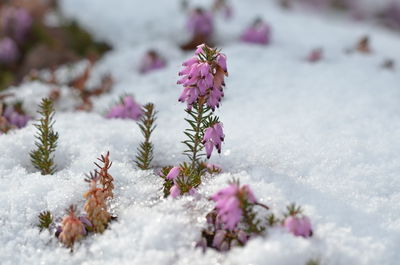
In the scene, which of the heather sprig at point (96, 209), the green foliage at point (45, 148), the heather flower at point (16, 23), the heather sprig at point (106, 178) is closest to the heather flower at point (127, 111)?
the green foliage at point (45, 148)

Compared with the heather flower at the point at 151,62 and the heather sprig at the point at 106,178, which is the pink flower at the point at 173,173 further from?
the heather flower at the point at 151,62

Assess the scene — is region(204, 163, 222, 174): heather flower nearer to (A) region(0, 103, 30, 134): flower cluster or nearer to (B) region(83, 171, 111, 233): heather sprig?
(B) region(83, 171, 111, 233): heather sprig

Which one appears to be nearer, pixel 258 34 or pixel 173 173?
pixel 173 173

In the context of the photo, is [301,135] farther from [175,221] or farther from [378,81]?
[378,81]

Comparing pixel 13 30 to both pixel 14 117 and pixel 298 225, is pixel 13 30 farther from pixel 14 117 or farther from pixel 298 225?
pixel 298 225

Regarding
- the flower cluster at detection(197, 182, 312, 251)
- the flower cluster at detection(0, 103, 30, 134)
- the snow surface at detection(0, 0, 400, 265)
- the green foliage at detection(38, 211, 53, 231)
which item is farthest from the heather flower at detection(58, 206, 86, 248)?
the flower cluster at detection(0, 103, 30, 134)

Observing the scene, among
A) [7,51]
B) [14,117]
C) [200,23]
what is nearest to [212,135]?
[14,117]
